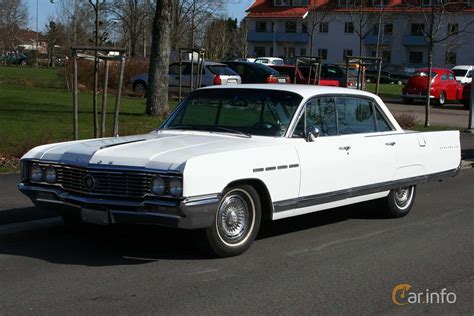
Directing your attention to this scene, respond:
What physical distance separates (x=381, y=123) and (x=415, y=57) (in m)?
69.2

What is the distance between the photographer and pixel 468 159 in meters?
15.1

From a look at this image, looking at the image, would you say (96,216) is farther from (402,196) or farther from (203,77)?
(203,77)

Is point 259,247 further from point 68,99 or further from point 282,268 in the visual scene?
point 68,99

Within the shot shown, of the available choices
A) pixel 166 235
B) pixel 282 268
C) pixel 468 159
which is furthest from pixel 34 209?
pixel 468 159

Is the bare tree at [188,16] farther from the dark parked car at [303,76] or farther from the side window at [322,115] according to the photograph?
the side window at [322,115]

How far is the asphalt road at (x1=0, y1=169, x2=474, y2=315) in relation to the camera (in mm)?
5156

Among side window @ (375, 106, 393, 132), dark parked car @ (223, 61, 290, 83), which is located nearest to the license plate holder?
side window @ (375, 106, 393, 132)

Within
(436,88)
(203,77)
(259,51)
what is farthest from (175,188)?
(259,51)

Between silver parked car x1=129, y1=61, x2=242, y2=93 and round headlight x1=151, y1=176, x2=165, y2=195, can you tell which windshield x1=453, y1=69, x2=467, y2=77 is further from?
round headlight x1=151, y1=176, x2=165, y2=195

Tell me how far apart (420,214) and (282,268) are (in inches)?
139

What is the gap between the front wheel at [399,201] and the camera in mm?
8508

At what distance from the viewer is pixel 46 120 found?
16.3 meters

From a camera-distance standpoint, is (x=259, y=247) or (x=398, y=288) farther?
(x=259, y=247)

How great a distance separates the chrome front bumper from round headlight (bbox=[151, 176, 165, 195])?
0.07m
